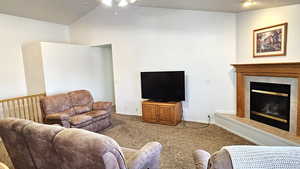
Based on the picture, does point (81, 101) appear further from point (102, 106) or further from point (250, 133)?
point (250, 133)

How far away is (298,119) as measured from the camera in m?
2.85

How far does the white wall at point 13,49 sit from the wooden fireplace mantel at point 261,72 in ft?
18.4

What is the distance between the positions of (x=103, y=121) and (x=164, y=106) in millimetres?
1528

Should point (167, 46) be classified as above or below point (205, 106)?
above

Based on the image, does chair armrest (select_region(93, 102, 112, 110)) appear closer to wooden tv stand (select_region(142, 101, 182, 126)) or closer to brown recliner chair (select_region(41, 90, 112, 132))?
brown recliner chair (select_region(41, 90, 112, 132))

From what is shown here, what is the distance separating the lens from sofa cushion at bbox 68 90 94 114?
4.34m

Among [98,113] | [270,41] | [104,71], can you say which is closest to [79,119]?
[98,113]

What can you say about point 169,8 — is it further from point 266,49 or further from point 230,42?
point 266,49

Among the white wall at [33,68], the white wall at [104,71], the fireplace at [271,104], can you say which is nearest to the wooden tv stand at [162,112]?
the fireplace at [271,104]

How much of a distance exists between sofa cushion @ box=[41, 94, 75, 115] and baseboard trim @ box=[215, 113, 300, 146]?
3539mm

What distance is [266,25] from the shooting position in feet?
11.1

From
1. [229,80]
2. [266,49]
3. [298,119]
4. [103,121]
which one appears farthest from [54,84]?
[298,119]

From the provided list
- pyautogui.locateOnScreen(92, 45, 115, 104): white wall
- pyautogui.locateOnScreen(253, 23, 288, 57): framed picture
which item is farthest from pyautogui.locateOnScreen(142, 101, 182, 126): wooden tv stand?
pyautogui.locateOnScreen(92, 45, 115, 104): white wall

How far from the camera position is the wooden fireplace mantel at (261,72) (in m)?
2.84
